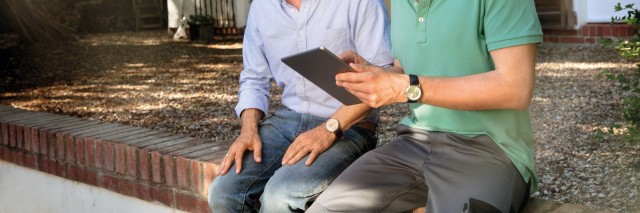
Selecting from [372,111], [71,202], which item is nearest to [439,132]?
[372,111]

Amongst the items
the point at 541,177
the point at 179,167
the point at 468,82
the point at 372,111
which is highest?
the point at 468,82

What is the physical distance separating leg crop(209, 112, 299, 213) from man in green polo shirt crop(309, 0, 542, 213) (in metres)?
0.49

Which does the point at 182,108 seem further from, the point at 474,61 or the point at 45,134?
the point at 474,61

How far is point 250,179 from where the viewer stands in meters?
2.86

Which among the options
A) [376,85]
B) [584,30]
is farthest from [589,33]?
[376,85]

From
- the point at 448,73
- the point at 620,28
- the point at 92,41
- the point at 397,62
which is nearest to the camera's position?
the point at 448,73

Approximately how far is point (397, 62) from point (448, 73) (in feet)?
1.10

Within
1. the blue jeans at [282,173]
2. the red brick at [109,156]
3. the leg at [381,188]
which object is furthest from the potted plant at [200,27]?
the leg at [381,188]

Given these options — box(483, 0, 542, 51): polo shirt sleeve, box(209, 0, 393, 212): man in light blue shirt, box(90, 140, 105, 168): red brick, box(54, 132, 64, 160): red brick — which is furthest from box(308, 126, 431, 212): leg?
box(54, 132, 64, 160): red brick

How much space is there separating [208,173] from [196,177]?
85 mm

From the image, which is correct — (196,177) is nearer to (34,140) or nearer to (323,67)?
(323,67)

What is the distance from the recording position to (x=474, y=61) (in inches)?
93.0

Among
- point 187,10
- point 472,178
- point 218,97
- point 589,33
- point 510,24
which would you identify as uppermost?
point 510,24

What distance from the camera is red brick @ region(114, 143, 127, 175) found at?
360 centimetres
